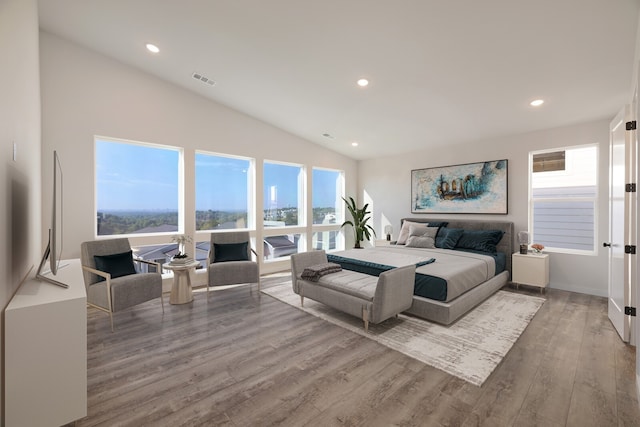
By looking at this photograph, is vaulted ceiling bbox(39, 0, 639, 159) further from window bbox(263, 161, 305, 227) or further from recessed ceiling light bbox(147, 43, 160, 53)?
window bbox(263, 161, 305, 227)

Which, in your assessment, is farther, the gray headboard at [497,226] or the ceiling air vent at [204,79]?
the gray headboard at [497,226]

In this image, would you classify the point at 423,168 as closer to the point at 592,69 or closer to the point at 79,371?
the point at 592,69

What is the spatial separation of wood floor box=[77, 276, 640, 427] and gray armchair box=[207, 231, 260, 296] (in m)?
0.89

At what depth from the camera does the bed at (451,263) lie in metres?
3.29

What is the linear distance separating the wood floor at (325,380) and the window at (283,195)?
293 cm

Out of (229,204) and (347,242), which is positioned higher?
(229,204)

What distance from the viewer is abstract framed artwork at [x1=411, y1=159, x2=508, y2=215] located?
5.19 m

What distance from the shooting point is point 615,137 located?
124 inches

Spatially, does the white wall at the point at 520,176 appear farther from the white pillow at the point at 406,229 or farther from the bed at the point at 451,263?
the white pillow at the point at 406,229

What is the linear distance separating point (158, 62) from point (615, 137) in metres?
5.83

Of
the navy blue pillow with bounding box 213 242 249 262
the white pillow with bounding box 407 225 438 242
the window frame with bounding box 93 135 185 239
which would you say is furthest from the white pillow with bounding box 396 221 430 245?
the window frame with bounding box 93 135 185 239

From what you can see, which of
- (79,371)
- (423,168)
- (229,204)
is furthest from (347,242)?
(79,371)

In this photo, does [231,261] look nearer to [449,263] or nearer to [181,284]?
[181,284]

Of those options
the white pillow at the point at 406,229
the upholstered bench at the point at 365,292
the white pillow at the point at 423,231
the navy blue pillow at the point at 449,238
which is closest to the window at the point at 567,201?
the navy blue pillow at the point at 449,238
